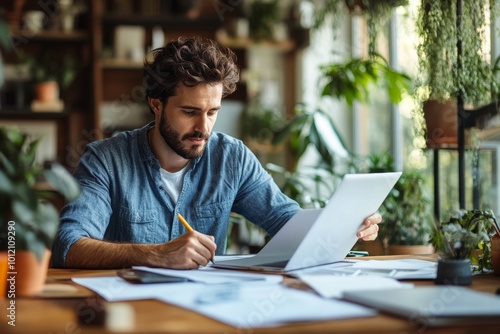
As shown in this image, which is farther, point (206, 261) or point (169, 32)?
point (169, 32)

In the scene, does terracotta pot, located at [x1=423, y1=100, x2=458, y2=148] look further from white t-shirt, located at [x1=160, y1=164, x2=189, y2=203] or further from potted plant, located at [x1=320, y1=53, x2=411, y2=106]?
white t-shirt, located at [x1=160, y1=164, x2=189, y2=203]

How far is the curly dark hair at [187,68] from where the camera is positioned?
2.28 metres

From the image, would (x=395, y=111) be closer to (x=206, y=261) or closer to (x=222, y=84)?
(x=222, y=84)

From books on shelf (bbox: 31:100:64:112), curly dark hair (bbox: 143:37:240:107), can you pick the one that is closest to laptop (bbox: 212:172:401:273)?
curly dark hair (bbox: 143:37:240:107)

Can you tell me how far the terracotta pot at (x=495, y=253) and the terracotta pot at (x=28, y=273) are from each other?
100cm

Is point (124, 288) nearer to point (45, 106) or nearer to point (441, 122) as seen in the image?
point (441, 122)

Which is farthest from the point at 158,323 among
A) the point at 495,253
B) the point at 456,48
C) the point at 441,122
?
the point at 441,122

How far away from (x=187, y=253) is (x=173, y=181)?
643 mm

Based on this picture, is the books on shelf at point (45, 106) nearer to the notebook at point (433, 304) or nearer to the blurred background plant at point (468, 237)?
the blurred background plant at point (468, 237)

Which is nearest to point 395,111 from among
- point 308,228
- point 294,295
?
point 308,228

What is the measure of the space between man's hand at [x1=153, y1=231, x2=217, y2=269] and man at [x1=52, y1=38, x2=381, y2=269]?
35 centimetres

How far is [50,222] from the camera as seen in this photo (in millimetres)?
1350

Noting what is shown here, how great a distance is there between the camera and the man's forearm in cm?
181

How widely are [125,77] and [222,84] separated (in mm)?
3206
